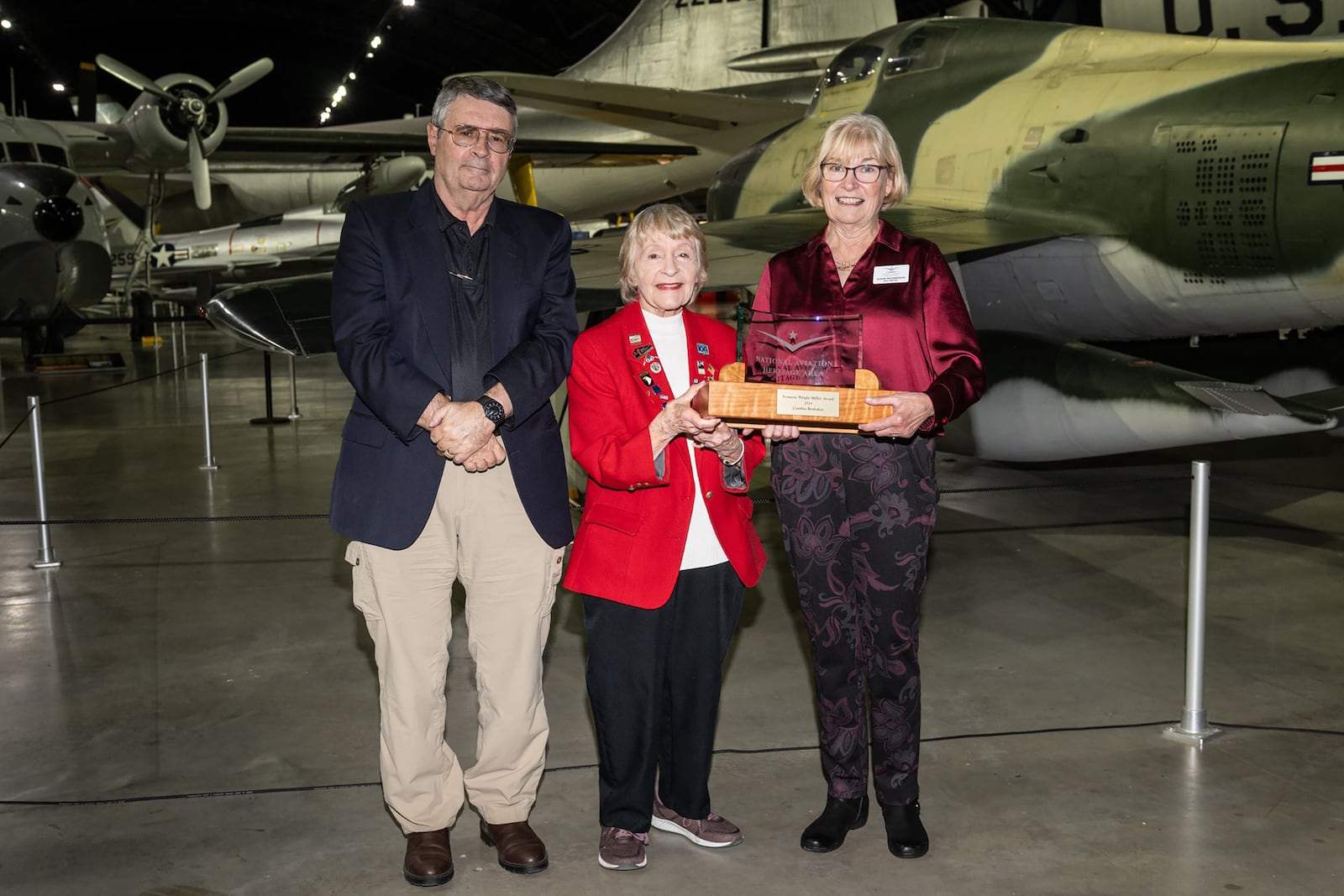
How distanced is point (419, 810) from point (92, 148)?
19.6 metres

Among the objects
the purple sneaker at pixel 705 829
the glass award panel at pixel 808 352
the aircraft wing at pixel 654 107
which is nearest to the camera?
the glass award panel at pixel 808 352

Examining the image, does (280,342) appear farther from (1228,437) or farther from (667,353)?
(1228,437)

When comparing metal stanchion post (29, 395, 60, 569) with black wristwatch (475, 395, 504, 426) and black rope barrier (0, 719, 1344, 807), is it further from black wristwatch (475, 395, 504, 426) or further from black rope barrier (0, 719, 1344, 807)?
black wristwatch (475, 395, 504, 426)

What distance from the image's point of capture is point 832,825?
125 inches

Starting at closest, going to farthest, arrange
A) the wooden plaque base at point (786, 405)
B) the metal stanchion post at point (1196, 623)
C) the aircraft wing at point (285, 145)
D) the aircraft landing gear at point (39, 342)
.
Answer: the wooden plaque base at point (786, 405)
the metal stanchion post at point (1196, 623)
the aircraft landing gear at point (39, 342)
the aircraft wing at point (285, 145)

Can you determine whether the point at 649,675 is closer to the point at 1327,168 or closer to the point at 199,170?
the point at 1327,168

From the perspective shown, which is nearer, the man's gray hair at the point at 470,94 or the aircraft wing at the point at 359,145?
the man's gray hair at the point at 470,94

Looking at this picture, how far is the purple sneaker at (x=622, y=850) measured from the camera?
3.05 m

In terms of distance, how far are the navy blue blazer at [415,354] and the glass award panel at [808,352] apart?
54cm

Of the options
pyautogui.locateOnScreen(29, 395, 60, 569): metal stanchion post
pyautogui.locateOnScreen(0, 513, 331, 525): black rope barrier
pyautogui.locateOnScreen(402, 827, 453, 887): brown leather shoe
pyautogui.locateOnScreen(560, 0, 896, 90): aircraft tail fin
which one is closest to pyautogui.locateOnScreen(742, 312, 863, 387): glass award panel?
pyautogui.locateOnScreen(402, 827, 453, 887): brown leather shoe

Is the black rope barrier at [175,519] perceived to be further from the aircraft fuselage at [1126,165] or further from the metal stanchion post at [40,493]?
the aircraft fuselage at [1126,165]

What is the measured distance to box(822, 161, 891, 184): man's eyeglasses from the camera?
2.91 metres

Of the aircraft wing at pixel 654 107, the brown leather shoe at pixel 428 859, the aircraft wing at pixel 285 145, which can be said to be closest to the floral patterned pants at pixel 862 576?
the brown leather shoe at pixel 428 859

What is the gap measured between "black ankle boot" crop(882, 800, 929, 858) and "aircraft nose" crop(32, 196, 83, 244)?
16.4 meters
